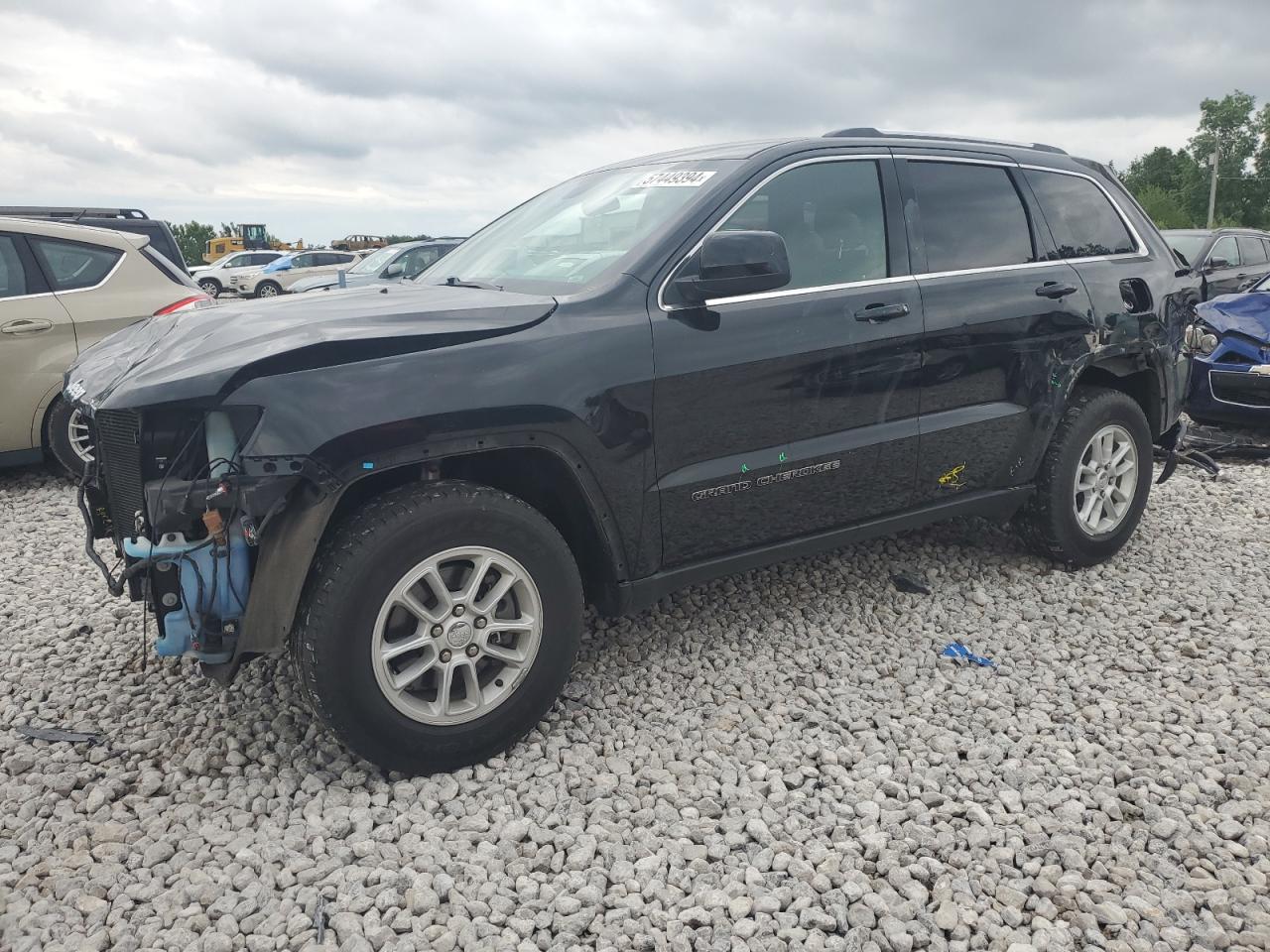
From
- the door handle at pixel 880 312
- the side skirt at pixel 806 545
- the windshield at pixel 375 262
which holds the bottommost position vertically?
the side skirt at pixel 806 545

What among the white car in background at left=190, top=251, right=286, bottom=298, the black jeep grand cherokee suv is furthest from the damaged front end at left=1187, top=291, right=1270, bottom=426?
the white car in background at left=190, top=251, right=286, bottom=298

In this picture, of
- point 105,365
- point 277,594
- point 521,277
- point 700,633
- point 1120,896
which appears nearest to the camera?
point 1120,896

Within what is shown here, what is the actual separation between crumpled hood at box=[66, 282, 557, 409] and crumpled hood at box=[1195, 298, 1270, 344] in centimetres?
680

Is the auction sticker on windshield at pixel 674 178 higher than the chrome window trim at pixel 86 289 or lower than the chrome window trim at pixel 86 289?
higher

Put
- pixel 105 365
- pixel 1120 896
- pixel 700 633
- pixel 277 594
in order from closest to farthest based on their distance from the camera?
pixel 1120 896
pixel 277 594
pixel 105 365
pixel 700 633

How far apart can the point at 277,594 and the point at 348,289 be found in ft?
4.35

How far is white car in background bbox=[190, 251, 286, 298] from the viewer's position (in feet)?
85.8

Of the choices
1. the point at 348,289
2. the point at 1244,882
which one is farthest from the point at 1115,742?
the point at 348,289

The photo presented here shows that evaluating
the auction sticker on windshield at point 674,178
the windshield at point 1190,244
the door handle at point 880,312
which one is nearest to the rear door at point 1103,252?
the door handle at point 880,312

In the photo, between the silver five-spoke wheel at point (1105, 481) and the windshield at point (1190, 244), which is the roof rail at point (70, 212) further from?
the windshield at point (1190, 244)

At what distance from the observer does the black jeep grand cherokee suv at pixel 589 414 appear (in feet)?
8.78

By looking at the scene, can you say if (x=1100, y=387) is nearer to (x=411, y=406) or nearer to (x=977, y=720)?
Answer: (x=977, y=720)

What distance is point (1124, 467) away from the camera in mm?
4715

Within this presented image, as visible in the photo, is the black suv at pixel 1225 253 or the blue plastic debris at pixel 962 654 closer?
the blue plastic debris at pixel 962 654
